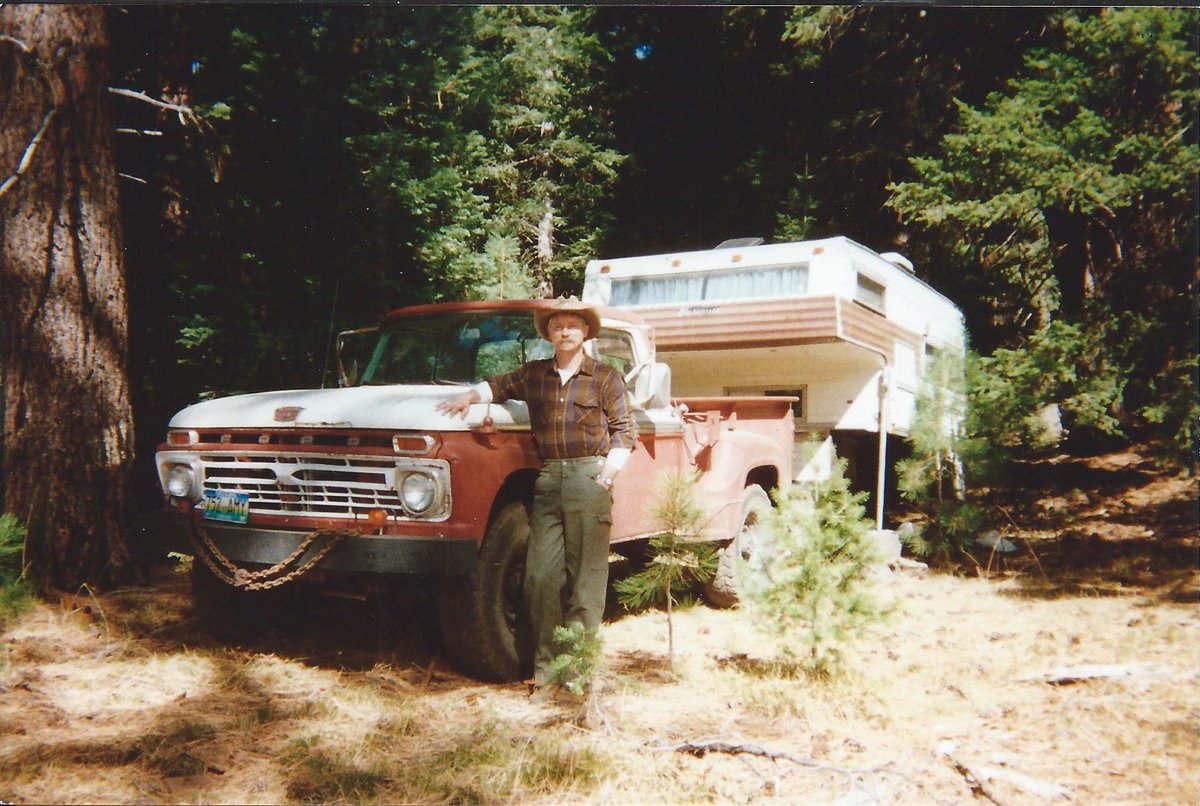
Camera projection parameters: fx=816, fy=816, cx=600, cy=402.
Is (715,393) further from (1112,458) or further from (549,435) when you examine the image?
(1112,458)

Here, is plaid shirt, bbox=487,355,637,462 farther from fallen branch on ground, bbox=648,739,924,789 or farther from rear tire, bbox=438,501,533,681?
fallen branch on ground, bbox=648,739,924,789

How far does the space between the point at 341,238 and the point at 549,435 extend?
16.3ft

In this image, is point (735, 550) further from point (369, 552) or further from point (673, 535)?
point (369, 552)

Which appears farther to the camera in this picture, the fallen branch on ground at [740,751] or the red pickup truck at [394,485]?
the red pickup truck at [394,485]

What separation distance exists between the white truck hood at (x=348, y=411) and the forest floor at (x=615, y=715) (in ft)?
4.22

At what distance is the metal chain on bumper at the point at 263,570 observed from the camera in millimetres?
3787

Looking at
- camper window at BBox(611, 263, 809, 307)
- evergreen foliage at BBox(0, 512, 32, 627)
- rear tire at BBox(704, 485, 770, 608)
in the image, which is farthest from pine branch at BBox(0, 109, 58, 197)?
camper window at BBox(611, 263, 809, 307)

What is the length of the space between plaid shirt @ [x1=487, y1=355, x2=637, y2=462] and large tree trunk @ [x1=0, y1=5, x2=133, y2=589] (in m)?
2.81

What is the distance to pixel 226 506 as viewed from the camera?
13.7 ft

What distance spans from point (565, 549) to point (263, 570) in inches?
58.3

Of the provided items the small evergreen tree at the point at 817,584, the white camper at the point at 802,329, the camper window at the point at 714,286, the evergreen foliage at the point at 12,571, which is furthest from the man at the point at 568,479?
the camper window at the point at 714,286

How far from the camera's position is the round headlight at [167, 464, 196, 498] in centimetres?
437

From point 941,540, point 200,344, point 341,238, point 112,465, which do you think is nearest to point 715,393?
point 941,540

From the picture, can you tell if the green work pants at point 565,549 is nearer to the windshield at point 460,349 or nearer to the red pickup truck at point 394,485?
the red pickup truck at point 394,485
